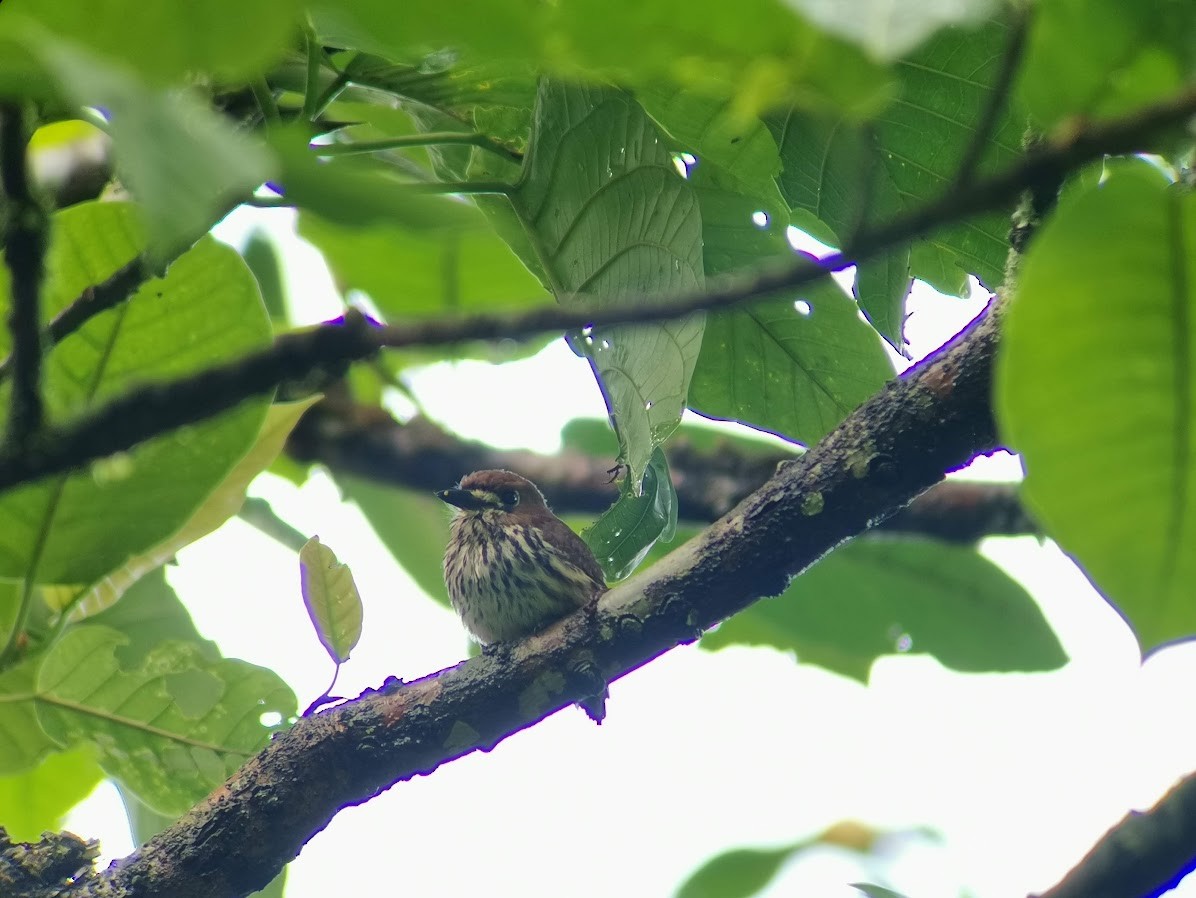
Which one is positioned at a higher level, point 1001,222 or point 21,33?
point 1001,222

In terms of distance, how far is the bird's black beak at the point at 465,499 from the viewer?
4.16 metres

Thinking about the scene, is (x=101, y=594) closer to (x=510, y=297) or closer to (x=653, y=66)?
(x=510, y=297)

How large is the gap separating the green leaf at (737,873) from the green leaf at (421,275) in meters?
1.46

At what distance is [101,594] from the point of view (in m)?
2.06

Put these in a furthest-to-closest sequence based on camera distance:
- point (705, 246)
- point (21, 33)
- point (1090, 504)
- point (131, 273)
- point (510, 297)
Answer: point (510, 297)
point (705, 246)
point (131, 273)
point (1090, 504)
point (21, 33)

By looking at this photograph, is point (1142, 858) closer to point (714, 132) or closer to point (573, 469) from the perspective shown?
point (714, 132)

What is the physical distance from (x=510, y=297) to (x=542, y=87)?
148cm

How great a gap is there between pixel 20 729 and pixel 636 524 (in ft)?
3.70

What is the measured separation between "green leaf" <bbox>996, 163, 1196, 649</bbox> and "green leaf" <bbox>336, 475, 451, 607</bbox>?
11.4 feet

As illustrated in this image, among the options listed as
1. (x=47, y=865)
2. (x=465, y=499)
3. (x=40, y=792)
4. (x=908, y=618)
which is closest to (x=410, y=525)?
(x=465, y=499)

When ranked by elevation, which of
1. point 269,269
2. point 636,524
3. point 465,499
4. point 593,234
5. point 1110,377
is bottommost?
point 1110,377

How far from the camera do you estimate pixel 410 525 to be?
14.4ft

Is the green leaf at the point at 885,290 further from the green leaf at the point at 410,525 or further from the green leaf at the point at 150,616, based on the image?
the green leaf at the point at 410,525

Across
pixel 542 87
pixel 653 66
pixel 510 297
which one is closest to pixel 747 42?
pixel 653 66
